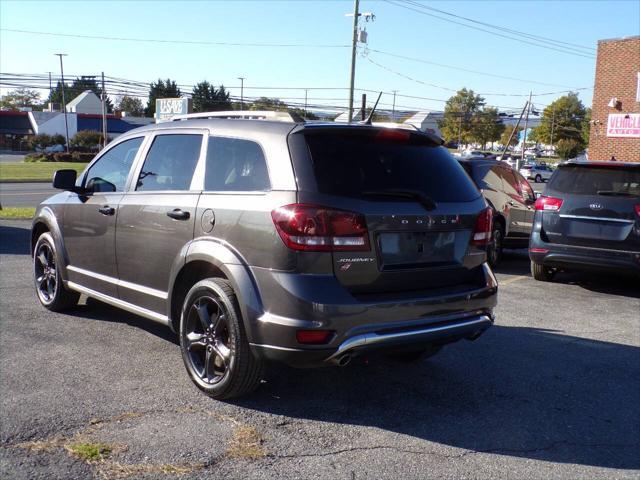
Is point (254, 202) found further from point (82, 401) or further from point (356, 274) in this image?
point (82, 401)

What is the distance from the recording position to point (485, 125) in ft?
297

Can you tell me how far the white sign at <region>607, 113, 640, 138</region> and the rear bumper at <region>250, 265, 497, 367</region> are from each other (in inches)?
1065

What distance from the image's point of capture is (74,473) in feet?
11.3

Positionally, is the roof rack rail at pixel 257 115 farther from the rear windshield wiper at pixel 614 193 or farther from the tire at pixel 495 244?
the tire at pixel 495 244

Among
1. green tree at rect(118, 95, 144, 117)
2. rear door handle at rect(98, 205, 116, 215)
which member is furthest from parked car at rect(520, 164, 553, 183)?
green tree at rect(118, 95, 144, 117)

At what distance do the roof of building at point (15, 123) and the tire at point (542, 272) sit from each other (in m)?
97.8

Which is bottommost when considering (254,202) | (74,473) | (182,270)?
(74,473)

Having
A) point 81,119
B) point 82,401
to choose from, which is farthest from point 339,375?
point 81,119

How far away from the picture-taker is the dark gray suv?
3.98 meters

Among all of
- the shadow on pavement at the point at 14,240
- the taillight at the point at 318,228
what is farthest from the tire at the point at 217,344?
the shadow on pavement at the point at 14,240

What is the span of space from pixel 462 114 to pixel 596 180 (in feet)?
275

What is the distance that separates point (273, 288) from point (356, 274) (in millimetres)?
498

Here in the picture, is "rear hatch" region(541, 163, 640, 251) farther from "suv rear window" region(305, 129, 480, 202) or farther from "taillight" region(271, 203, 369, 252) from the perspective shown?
"taillight" region(271, 203, 369, 252)

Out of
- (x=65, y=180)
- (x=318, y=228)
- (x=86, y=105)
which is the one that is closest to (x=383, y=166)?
(x=318, y=228)
